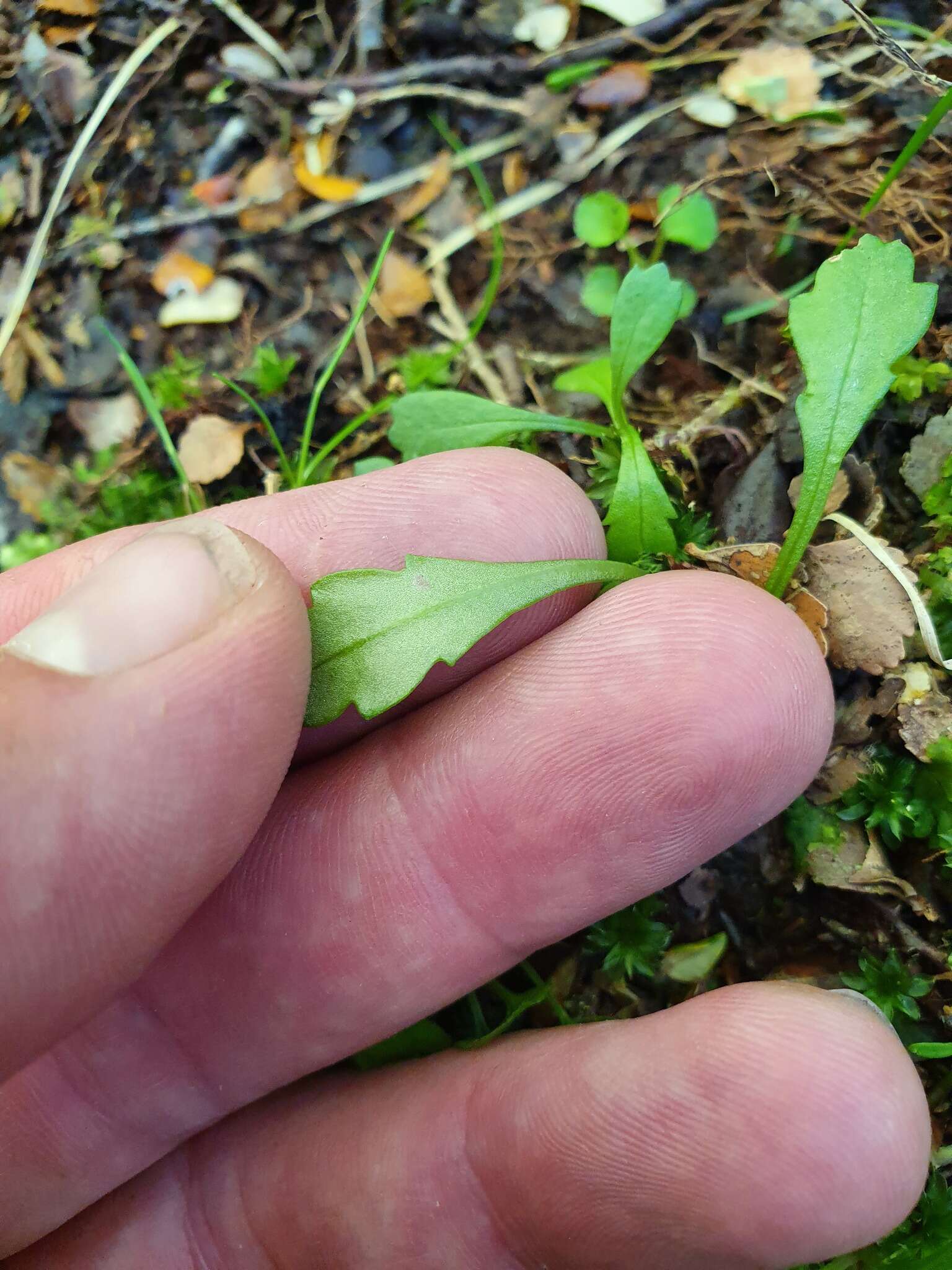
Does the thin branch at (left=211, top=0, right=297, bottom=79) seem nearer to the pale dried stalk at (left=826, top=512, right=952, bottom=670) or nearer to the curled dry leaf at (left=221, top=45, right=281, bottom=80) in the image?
the curled dry leaf at (left=221, top=45, right=281, bottom=80)

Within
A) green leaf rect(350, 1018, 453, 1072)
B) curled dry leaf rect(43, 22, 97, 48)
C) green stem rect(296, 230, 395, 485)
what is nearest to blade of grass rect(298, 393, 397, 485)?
green stem rect(296, 230, 395, 485)

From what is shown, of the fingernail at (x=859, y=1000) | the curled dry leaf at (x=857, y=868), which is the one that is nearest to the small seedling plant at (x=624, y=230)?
the curled dry leaf at (x=857, y=868)

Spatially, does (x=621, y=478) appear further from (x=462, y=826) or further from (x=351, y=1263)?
(x=351, y=1263)

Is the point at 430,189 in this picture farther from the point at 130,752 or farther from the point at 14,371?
the point at 130,752

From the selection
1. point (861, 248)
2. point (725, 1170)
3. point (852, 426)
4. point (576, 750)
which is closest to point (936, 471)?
point (852, 426)

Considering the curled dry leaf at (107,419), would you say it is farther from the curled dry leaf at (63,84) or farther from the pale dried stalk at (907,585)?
the pale dried stalk at (907,585)

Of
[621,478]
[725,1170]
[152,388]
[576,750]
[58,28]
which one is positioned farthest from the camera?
[58,28]
